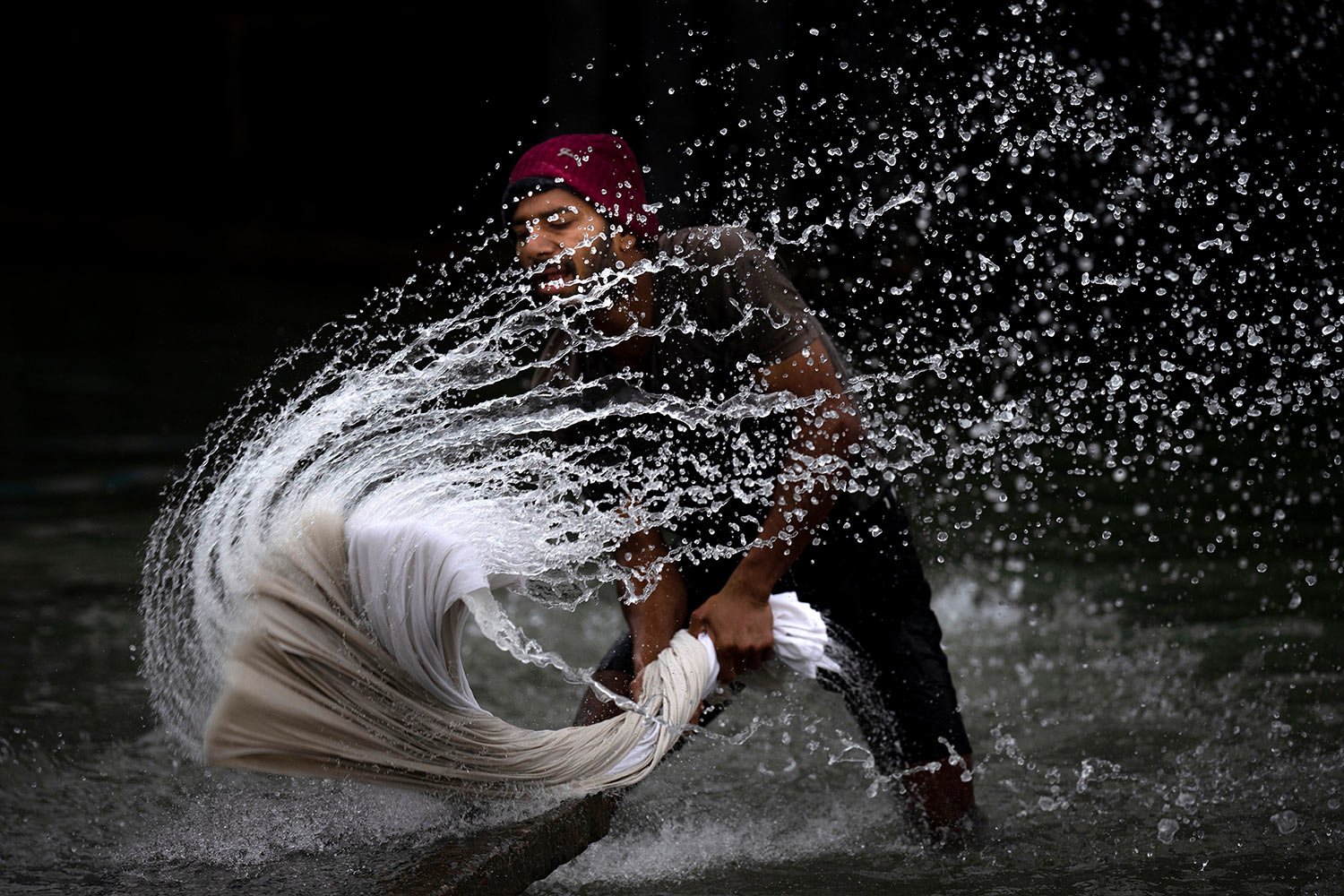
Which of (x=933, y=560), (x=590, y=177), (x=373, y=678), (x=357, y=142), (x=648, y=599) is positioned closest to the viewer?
(x=373, y=678)

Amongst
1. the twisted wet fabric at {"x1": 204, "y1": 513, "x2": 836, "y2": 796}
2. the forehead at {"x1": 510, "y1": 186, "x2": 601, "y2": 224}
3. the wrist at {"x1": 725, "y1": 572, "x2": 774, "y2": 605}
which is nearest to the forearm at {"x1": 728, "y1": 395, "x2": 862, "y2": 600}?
the wrist at {"x1": 725, "y1": 572, "x2": 774, "y2": 605}

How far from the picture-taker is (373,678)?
279cm

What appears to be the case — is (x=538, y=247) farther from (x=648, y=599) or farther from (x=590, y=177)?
(x=648, y=599)

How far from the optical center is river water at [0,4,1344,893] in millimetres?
3098

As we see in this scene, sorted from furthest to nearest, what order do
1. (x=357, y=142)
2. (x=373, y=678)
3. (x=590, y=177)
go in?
(x=357, y=142) < (x=590, y=177) < (x=373, y=678)

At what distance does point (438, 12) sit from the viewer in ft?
48.7

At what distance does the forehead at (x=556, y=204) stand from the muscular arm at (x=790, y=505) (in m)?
0.48

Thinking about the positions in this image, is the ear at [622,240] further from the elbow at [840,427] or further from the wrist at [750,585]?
the wrist at [750,585]

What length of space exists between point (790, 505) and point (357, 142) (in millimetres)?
13304

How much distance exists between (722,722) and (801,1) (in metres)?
5.42

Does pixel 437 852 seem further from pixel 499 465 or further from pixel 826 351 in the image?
pixel 826 351

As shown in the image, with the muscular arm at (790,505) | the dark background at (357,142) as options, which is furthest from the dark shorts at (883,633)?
the dark background at (357,142)

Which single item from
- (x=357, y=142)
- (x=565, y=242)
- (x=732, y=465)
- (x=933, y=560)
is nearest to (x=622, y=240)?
(x=565, y=242)

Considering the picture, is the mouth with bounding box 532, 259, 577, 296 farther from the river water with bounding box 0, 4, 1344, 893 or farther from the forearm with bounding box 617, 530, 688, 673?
the forearm with bounding box 617, 530, 688, 673
